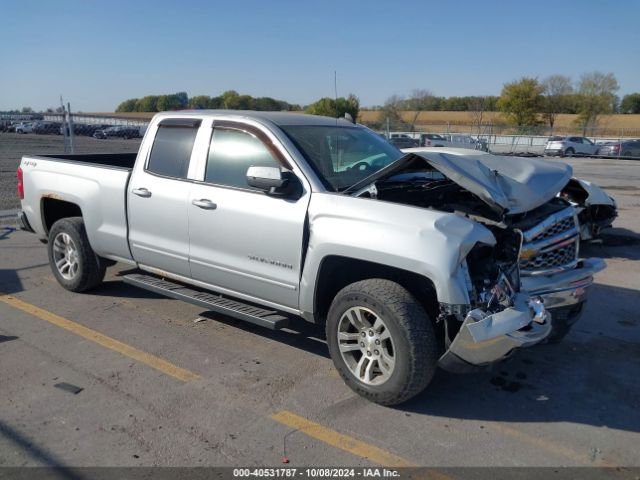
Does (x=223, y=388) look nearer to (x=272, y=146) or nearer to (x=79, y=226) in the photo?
(x=272, y=146)

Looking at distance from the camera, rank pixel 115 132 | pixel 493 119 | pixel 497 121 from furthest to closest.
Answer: pixel 497 121 < pixel 493 119 < pixel 115 132

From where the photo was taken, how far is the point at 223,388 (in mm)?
4207

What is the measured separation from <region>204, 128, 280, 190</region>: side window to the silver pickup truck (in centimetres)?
1

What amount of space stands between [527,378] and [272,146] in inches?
104

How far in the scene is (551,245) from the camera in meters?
4.39

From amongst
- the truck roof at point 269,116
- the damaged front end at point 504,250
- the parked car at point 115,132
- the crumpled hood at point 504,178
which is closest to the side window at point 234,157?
the truck roof at point 269,116

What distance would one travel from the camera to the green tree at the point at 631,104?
88.1 metres

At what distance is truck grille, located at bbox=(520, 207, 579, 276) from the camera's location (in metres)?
4.24

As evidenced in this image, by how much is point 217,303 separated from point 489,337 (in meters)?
2.30

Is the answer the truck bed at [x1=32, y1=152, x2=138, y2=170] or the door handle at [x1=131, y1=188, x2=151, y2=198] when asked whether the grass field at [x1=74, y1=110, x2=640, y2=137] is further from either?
the door handle at [x1=131, y1=188, x2=151, y2=198]

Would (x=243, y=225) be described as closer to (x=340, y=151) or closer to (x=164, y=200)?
(x=164, y=200)

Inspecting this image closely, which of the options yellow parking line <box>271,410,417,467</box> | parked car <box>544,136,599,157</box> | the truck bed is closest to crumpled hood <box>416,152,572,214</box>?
yellow parking line <box>271,410,417,467</box>

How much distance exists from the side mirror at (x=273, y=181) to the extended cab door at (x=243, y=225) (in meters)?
0.07

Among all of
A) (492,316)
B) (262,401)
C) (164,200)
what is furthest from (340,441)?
(164,200)
